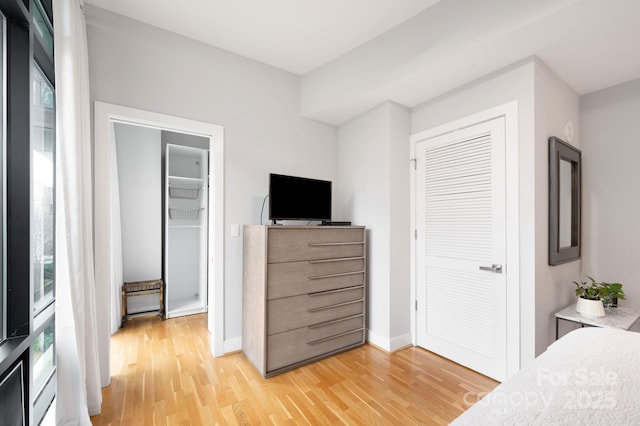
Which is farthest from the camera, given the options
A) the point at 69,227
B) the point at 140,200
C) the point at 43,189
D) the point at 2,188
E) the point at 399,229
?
the point at 140,200

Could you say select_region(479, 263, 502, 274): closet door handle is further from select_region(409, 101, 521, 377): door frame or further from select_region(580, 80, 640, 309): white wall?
Answer: select_region(580, 80, 640, 309): white wall

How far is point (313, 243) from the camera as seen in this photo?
2412 mm

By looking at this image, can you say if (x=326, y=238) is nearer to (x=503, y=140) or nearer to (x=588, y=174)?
(x=503, y=140)

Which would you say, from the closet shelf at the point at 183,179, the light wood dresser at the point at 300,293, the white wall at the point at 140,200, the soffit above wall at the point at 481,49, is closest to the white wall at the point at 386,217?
the light wood dresser at the point at 300,293

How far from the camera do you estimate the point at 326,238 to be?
250 cm

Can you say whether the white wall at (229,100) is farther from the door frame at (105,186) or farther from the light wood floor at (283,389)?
the light wood floor at (283,389)

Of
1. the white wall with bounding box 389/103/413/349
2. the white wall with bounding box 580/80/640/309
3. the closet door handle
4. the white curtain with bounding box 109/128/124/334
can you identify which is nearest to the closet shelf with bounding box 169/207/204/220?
the white curtain with bounding box 109/128/124/334

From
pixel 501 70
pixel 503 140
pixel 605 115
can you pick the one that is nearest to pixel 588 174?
pixel 605 115

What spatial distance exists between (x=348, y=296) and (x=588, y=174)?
7.94 ft

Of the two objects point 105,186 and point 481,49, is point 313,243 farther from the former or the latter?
point 481,49

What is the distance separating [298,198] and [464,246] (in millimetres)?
1516

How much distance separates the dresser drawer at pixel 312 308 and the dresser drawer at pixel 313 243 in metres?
0.34

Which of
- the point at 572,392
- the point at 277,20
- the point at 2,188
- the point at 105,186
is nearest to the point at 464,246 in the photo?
the point at 572,392

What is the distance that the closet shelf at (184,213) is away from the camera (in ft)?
11.8
